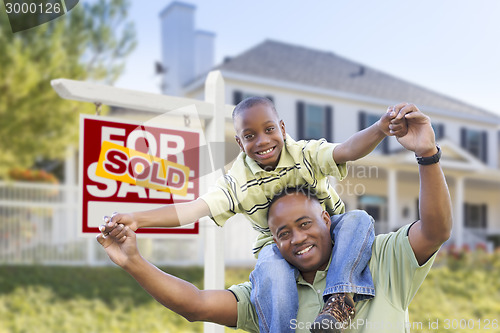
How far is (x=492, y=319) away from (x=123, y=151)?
236 inches

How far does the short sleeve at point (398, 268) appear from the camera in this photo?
2.05 meters

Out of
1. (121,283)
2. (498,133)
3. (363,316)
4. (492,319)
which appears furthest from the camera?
(498,133)

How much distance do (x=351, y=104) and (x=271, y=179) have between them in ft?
41.4

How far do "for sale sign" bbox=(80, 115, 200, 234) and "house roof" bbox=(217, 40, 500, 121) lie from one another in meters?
9.77

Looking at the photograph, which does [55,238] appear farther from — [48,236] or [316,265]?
[316,265]

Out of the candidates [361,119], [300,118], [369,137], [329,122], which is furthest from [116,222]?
[361,119]

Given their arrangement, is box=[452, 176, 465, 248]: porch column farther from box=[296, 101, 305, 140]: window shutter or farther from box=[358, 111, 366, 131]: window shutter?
box=[296, 101, 305, 140]: window shutter

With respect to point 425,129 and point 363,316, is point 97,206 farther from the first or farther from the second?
point 425,129

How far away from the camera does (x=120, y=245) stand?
6.01 ft

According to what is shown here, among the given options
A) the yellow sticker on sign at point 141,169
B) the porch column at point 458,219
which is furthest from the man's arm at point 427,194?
the porch column at point 458,219

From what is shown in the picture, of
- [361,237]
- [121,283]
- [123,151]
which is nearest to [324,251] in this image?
[361,237]

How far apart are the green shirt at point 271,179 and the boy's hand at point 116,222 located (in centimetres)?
41

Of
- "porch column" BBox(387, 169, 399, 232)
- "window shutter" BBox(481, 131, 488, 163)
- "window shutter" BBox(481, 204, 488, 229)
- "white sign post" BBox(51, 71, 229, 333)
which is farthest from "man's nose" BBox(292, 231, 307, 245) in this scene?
"window shutter" BBox(481, 204, 488, 229)

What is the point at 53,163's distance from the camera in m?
13.8
